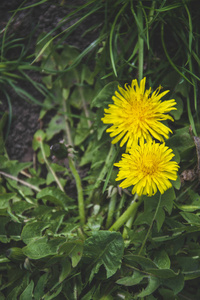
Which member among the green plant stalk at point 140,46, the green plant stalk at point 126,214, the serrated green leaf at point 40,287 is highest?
the green plant stalk at point 140,46

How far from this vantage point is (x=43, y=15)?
1.79 meters

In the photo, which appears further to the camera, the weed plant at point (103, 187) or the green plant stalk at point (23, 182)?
the green plant stalk at point (23, 182)

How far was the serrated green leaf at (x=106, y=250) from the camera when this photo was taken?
1.40 m

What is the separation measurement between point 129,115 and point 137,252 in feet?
2.19

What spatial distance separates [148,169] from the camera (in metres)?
1.29

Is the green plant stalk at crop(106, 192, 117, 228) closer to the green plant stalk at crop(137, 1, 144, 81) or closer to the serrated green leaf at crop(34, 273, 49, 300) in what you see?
the serrated green leaf at crop(34, 273, 49, 300)

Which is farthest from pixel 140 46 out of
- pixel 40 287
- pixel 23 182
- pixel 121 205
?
pixel 40 287

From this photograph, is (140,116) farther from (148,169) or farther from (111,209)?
(111,209)

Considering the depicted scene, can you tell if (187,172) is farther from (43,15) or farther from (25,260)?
(43,15)

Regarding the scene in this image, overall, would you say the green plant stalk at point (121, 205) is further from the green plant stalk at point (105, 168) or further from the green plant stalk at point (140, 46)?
the green plant stalk at point (140, 46)

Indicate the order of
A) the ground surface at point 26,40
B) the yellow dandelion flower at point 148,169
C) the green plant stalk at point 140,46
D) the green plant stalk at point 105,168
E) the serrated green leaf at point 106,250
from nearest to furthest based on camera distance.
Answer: the yellow dandelion flower at point 148,169, the serrated green leaf at point 106,250, the green plant stalk at point 140,46, the green plant stalk at point 105,168, the ground surface at point 26,40

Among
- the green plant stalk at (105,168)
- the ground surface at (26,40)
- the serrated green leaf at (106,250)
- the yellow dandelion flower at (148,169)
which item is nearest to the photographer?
the yellow dandelion flower at (148,169)

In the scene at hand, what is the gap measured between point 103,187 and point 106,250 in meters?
0.32

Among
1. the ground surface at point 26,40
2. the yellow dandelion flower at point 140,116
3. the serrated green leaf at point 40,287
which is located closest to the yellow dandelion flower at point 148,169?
the yellow dandelion flower at point 140,116
